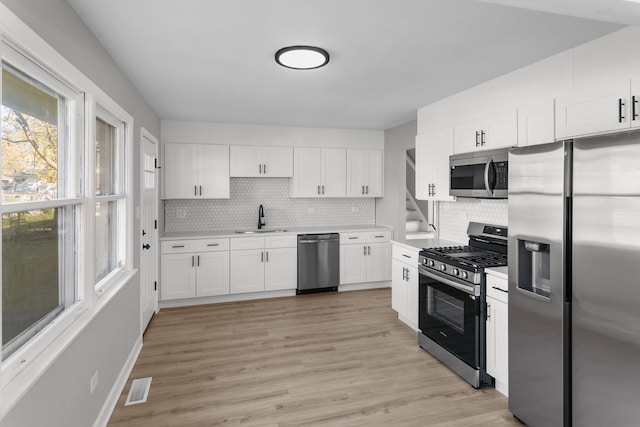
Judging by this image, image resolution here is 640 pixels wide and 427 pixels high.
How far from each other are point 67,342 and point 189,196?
3.45m

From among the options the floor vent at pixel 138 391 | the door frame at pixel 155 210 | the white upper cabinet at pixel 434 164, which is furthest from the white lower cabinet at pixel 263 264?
the floor vent at pixel 138 391

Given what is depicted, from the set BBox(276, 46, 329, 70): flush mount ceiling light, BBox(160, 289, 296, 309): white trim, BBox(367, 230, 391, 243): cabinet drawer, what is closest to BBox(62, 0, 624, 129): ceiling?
BBox(276, 46, 329, 70): flush mount ceiling light

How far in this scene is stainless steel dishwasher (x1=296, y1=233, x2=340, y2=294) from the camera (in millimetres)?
5328

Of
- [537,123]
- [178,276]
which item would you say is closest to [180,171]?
[178,276]

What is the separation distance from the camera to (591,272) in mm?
1953

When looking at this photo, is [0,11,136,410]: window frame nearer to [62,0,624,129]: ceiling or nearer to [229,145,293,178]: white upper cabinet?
[62,0,624,129]: ceiling

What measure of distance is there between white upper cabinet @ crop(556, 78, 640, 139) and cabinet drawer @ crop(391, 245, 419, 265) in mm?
1716

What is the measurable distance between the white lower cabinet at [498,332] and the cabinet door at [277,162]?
11.4 feet

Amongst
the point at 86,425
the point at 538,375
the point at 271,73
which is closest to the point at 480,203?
the point at 538,375

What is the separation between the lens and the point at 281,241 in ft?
17.3

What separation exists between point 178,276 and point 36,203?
3.34m

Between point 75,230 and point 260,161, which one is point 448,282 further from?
point 260,161

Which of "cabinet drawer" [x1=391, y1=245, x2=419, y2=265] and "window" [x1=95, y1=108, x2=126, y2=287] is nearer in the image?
"window" [x1=95, y1=108, x2=126, y2=287]

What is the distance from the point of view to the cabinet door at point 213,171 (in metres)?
5.15
